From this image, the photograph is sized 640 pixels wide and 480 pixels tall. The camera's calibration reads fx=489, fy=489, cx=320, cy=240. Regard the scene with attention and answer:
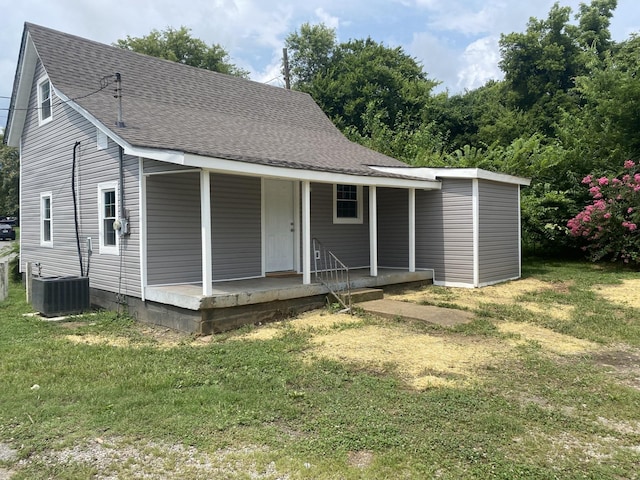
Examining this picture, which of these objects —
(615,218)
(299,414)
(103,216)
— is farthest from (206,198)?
(615,218)

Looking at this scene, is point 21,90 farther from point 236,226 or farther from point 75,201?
point 236,226

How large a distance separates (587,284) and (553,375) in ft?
24.5

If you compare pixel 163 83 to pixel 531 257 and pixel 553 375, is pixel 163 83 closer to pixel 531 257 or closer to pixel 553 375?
pixel 553 375

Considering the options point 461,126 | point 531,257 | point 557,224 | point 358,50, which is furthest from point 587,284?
point 358,50

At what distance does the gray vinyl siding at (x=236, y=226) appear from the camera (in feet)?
29.7

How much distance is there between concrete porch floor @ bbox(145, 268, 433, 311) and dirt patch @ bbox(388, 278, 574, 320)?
35.3 inches

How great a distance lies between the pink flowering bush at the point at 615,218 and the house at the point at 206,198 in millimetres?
3327

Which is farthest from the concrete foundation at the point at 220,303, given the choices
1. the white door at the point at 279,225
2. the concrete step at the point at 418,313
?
the concrete step at the point at 418,313

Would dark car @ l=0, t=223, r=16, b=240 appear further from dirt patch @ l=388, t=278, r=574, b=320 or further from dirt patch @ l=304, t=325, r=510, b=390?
dirt patch @ l=304, t=325, r=510, b=390

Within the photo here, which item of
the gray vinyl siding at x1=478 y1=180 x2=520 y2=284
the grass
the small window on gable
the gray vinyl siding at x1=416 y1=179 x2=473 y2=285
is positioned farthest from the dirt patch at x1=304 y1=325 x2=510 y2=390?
the small window on gable

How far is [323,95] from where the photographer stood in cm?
2841

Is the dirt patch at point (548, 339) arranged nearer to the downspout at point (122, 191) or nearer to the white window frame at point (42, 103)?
the downspout at point (122, 191)

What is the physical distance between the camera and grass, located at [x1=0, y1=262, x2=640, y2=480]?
321cm

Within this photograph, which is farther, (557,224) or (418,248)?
(557,224)
